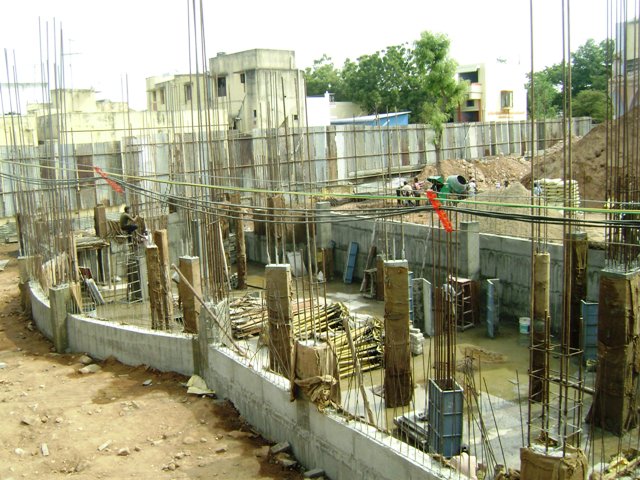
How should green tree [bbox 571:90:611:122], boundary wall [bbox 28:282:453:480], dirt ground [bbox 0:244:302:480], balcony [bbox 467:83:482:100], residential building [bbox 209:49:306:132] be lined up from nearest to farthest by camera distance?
boundary wall [bbox 28:282:453:480] < dirt ground [bbox 0:244:302:480] < residential building [bbox 209:49:306:132] < green tree [bbox 571:90:611:122] < balcony [bbox 467:83:482:100]

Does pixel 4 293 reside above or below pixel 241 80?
below

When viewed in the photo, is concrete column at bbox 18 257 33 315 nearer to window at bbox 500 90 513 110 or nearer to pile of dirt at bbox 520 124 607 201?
pile of dirt at bbox 520 124 607 201

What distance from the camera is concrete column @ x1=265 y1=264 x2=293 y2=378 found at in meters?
9.41

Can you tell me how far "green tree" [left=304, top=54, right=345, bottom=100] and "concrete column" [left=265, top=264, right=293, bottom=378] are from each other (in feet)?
122

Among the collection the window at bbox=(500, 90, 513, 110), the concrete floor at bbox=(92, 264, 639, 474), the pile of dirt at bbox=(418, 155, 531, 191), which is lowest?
the concrete floor at bbox=(92, 264, 639, 474)

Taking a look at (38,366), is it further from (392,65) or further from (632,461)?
(392,65)

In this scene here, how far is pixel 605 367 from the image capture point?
8555mm

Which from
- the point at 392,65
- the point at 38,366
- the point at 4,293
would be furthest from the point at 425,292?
the point at 392,65

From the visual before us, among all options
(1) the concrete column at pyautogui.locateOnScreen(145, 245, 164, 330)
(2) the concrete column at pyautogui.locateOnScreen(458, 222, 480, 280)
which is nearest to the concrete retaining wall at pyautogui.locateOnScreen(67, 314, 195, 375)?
(1) the concrete column at pyautogui.locateOnScreen(145, 245, 164, 330)

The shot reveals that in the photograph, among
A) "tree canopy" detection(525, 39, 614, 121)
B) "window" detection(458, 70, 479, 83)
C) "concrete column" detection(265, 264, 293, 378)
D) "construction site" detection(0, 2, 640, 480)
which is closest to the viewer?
"construction site" detection(0, 2, 640, 480)

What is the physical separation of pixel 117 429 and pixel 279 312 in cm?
264

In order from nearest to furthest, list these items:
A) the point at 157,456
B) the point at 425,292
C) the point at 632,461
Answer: the point at 632,461 → the point at 157,456 → the point at 425,292

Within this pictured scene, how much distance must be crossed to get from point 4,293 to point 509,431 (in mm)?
13142

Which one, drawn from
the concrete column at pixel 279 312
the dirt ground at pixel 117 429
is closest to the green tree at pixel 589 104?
the concrete column at pixel 279 312
